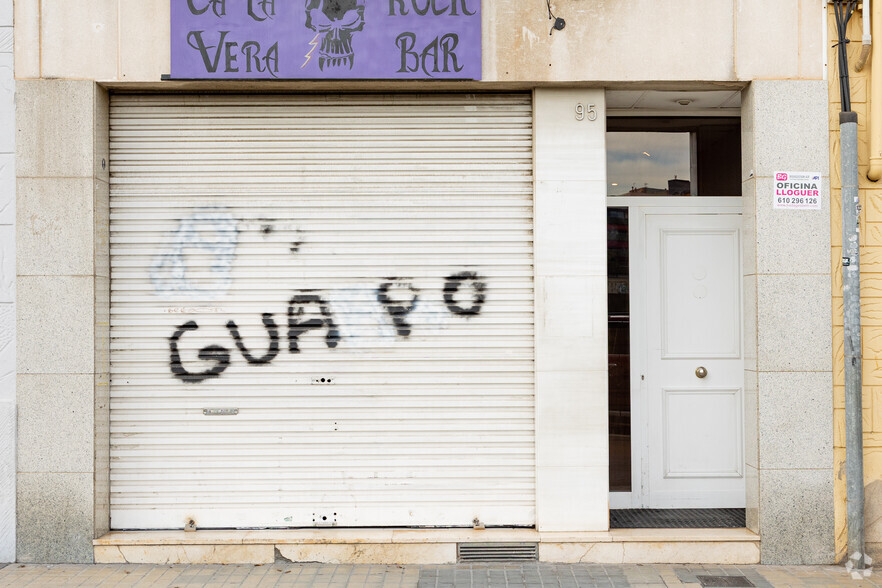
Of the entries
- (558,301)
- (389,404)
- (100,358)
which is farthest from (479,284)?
(100,358)

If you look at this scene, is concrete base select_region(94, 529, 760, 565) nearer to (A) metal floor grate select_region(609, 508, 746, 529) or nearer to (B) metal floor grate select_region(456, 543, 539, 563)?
(B) metal floor grate select_region(456, 543, 539, 563)

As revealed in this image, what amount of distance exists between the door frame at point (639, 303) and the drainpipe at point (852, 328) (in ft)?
3.21

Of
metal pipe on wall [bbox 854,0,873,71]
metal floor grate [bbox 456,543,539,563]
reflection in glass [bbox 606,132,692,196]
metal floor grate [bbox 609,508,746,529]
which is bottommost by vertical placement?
metal floor grate [bbox 456,543,539,563]

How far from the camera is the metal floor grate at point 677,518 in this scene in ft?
19.5

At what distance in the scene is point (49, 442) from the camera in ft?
18.4

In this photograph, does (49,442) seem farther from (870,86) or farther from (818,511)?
(870,86)

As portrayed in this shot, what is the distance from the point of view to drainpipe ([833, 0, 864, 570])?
18.1ft

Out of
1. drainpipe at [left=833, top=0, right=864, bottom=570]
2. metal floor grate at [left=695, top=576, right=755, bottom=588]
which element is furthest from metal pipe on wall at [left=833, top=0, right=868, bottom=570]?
metal floor grate at [left=695, top=576, right=755, bottom=588]

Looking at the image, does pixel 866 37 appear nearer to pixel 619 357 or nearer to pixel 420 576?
pixel 619 357

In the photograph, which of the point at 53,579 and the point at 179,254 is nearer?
the point at 53,579

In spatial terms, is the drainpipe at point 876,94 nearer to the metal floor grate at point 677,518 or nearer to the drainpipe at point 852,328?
the drainpipe at point 852,328

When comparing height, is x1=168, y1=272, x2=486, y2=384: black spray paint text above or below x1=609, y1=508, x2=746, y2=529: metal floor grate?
above

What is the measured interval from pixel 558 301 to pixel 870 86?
2.73m

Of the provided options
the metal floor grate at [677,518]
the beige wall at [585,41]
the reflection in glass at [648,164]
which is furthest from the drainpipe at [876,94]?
the metal floor grate at [677,518]
